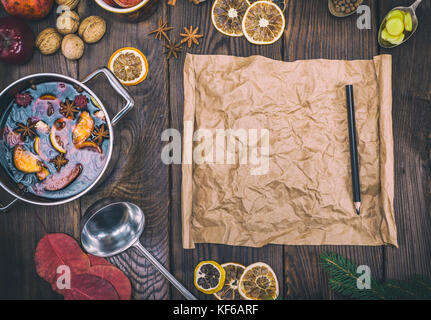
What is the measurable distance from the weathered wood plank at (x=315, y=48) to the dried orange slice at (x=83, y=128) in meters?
0.52

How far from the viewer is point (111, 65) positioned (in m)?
0.70

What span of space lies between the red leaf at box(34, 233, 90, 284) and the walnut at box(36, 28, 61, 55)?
485 millimetres

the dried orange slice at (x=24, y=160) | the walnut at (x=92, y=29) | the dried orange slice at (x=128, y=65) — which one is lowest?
the dried orange slice at (x=24, y=160)

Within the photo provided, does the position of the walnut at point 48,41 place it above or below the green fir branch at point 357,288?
above

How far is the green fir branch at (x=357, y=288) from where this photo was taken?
2.15 ft

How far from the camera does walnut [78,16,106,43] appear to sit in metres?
0.70

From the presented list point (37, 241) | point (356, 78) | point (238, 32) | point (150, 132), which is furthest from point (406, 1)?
point (37, 241)

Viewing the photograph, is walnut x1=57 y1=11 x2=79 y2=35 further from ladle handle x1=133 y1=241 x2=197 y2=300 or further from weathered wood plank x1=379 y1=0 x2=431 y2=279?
weathered wood plank x1=379 y1=0 x2=431 y2=279

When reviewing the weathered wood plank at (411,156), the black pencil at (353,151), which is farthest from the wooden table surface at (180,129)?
the black pencil at (353,151)

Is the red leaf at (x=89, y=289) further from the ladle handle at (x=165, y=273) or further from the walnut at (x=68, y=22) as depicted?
the walnut at (x=68, y=22)

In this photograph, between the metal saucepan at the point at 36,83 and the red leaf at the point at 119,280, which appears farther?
the red leaf at the point at 119,280

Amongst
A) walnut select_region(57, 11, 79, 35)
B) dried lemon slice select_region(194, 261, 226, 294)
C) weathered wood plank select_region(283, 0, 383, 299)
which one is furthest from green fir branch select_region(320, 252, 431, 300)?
walnut select_region(57, 11, 79, 35)

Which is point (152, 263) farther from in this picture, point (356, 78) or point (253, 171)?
point (356, 78)

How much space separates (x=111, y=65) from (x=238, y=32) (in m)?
0.34
